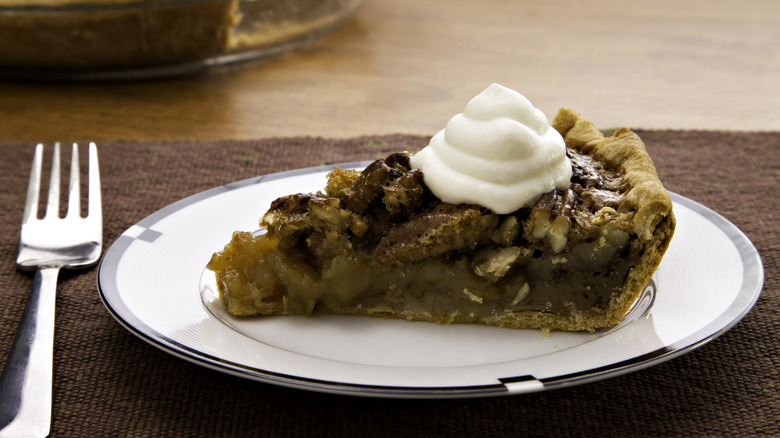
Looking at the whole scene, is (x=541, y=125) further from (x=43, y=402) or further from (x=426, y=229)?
(x=43, y=402)

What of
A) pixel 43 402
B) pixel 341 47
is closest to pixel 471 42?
pixel 341 47

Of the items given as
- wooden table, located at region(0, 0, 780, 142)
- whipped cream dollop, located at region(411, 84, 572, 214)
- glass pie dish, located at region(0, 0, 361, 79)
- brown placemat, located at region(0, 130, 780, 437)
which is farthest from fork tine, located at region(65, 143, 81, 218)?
whipped cream dollop, located at region(411, 84, 572, 214)

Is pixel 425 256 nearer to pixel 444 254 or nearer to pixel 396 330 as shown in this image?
pixel 444 254

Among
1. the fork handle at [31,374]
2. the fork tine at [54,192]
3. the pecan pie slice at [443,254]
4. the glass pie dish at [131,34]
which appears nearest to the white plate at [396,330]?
the pecan pie slice at [443,254]

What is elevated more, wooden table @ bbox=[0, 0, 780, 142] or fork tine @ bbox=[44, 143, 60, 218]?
fork tine @ bbox=[44, 143, 60, 218]

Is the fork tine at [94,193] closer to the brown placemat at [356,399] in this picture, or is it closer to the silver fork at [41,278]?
the silver fork at [41,278]

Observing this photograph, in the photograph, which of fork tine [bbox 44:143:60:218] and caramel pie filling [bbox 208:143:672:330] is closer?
caramel pie filling [bbox 208:143:672:330]

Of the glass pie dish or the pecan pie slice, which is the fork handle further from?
the glass pie dish

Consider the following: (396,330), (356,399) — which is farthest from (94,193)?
(356,399)
